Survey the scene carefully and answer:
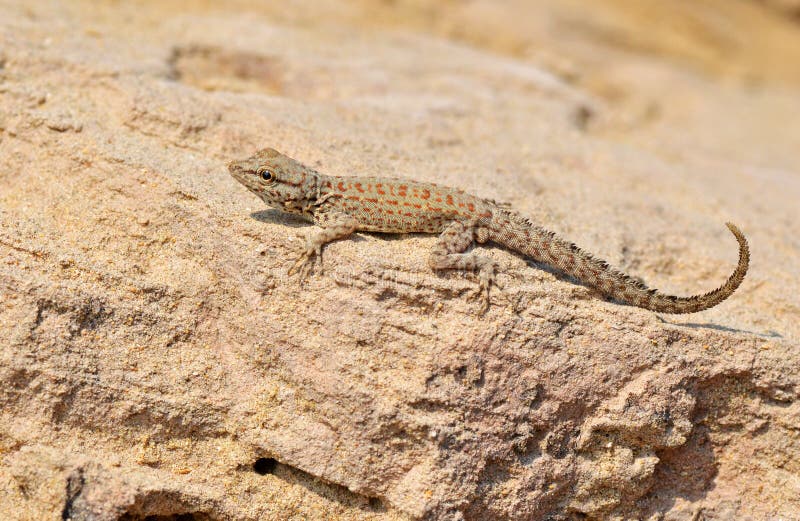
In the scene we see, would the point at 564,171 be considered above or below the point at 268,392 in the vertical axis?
above

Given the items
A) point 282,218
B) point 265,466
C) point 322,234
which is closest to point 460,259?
point 322,234

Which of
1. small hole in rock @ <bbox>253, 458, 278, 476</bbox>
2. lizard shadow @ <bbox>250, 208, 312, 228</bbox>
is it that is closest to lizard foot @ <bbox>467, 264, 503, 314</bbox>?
lizard shadow @ <bbox>250, 208, 312, 228</bbox>

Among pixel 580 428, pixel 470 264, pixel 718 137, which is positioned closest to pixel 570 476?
pixel 580 428

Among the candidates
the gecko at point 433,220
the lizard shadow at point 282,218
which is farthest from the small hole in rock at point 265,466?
the lizard shadow at point 282,218

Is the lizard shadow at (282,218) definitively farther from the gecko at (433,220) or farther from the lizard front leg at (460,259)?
the lizard front leg at (460,259)

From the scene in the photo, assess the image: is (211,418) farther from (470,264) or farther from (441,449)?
(470,264)

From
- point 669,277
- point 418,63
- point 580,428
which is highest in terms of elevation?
point 418,63

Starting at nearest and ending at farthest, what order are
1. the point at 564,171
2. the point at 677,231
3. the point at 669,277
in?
1. the point at 669,277
2. the point at 677,231
3. the point at 564,171

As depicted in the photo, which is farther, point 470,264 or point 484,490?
point 470,264

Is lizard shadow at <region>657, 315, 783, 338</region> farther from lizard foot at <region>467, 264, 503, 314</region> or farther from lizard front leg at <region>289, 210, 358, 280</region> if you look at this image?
lizard front leg at <region>289, 210, 358, 280</region>
